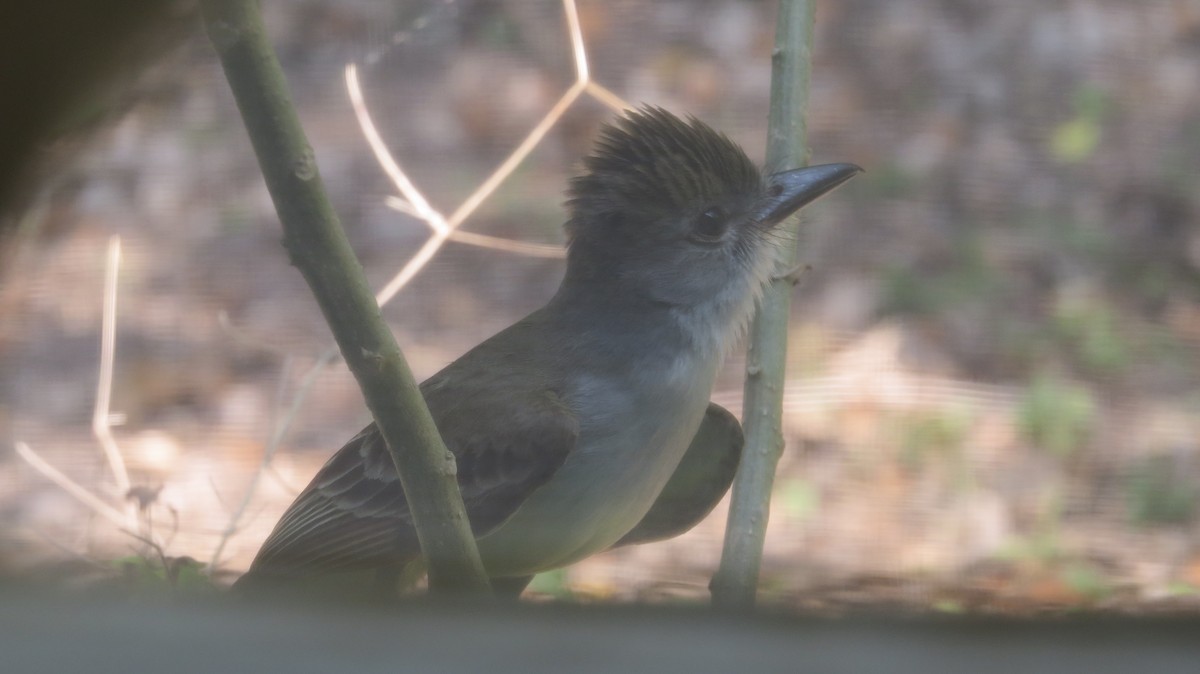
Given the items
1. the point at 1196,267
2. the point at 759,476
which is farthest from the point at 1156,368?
the point at 759,476

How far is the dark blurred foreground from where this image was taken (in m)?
0.34

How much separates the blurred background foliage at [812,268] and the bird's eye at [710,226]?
4.6 inches

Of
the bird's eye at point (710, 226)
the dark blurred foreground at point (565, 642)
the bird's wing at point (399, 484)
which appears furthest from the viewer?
the bird's eye at point (710, 226)

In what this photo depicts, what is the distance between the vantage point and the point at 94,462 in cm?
96

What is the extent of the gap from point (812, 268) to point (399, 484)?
416 millimetres

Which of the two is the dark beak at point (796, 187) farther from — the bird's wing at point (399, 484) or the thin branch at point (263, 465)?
the thin branch at point (263, 465)

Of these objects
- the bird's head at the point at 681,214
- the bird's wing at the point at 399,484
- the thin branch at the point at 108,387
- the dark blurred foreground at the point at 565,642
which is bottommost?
the dark blurred foreground at the point at 565,642

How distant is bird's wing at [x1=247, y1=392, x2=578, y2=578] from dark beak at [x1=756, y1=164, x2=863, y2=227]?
8.3 inches

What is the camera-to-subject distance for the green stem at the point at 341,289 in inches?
20.1

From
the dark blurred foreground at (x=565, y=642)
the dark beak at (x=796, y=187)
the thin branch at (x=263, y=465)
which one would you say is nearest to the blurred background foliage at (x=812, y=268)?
the thin branch at (x=263, y=465)

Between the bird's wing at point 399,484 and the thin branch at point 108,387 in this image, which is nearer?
the bird's wing at point 399,484

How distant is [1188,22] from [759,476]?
819 millimetres

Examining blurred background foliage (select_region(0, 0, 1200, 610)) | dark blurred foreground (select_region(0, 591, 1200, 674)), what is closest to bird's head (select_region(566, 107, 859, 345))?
blurred background foliage (select_region(0, 0, 1200, 610))

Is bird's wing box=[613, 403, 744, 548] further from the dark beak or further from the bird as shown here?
the dark beak
